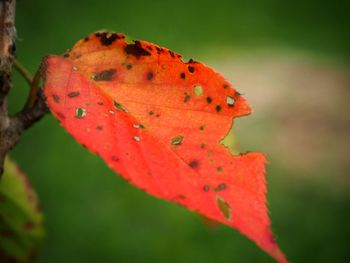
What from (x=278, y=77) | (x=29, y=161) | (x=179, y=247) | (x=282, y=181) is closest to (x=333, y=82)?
(x=278, y=77)

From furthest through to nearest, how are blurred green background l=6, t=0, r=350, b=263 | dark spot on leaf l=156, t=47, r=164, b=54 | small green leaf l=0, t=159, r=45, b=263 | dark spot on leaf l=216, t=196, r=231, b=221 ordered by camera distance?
blurred green background l=6, t=0, r=350, b=263 → small green leaf l=0, t=159, r=45, b=263 → dark spot on leaf l=156, t=47, r=164, b=54 → dark spot on leaf l=216, t=196, r=231, b=221

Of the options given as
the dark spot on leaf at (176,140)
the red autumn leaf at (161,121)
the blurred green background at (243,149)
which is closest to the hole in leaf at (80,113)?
the red autumn leaf at (161,121)

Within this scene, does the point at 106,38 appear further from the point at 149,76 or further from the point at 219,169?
the point at 219,169

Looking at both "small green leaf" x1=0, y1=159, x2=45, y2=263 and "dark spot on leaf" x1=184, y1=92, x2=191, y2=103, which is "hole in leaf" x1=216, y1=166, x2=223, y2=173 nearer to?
"dark spot on leaf" x1=184, y1=92, x2=191, y2=103

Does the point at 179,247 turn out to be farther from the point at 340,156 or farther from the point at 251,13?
the point at 251,13

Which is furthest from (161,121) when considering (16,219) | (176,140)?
(16,219)

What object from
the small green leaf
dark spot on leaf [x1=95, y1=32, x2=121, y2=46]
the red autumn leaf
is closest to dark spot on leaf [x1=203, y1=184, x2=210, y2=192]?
the red autumn leaf

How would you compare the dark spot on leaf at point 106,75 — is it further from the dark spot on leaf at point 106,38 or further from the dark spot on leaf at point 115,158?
the dark spot on leaf at point 115,158
